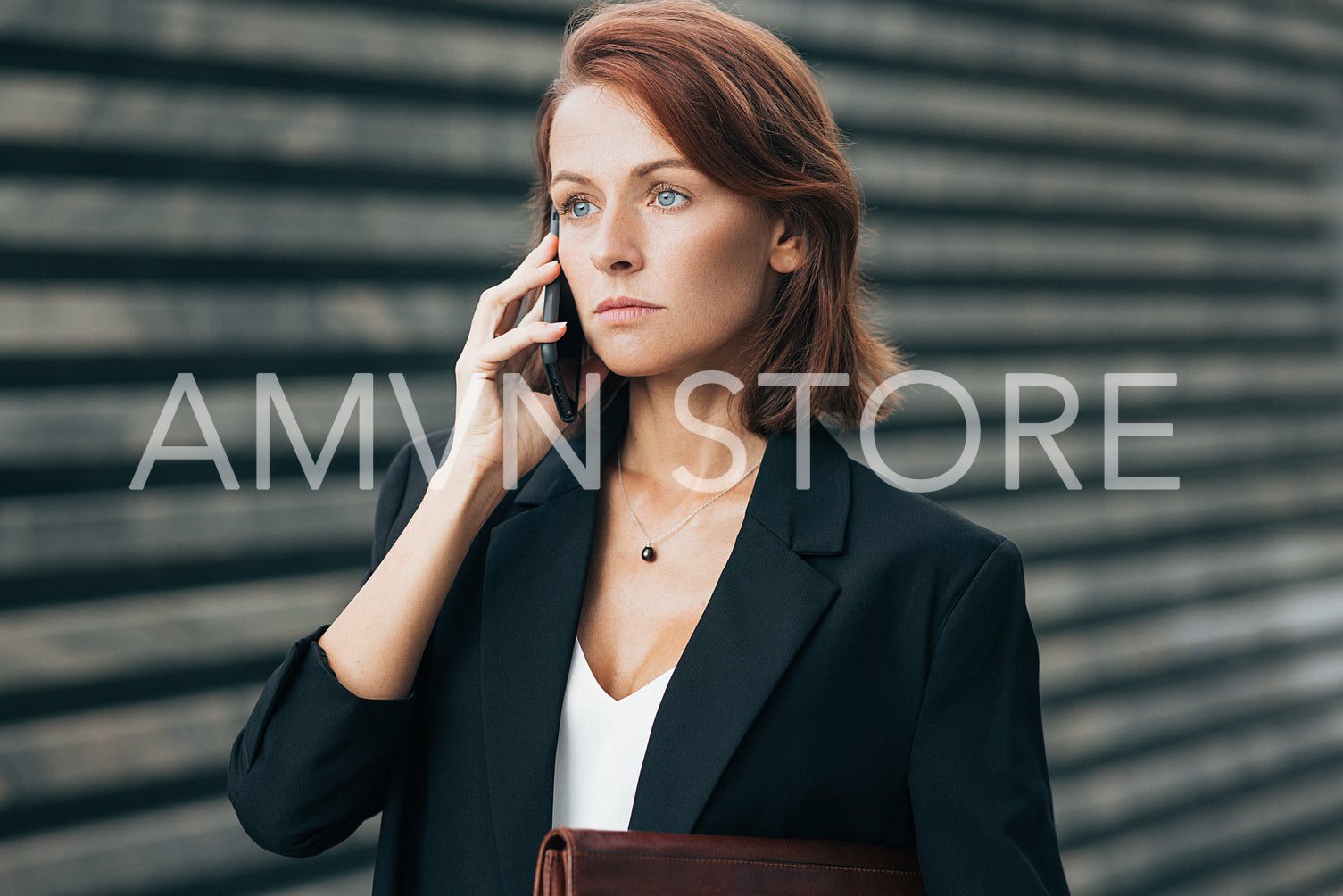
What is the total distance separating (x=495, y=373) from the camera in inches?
65.7

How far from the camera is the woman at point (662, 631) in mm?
1525

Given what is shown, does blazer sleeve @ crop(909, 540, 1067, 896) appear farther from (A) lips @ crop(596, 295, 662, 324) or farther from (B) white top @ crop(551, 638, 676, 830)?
(A) lips @ crop(596, 295, 662, 324)

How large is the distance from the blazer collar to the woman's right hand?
140 mm

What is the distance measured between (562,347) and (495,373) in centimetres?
18

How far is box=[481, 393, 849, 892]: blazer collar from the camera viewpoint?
4.97 feet

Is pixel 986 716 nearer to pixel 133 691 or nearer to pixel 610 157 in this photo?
pixel 610 157

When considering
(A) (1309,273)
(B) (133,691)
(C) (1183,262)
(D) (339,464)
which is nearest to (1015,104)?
(C) (1183,262)

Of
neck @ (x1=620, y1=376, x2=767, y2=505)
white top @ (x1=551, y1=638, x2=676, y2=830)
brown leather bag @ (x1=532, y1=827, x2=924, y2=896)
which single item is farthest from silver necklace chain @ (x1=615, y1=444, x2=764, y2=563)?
brown leather bag @ (x1=532, y1=827, x2=924, y2=896)

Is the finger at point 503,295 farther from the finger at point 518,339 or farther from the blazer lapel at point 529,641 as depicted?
the blazer lapel at point 529,641

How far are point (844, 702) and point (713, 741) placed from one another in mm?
200

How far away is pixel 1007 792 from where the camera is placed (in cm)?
157

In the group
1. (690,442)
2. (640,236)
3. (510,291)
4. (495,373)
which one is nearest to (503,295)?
(510,291)

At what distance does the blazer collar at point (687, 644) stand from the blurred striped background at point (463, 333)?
1.01 meters

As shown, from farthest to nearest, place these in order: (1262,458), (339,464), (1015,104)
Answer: (1262,458)
(1015,104)
(339,464)
